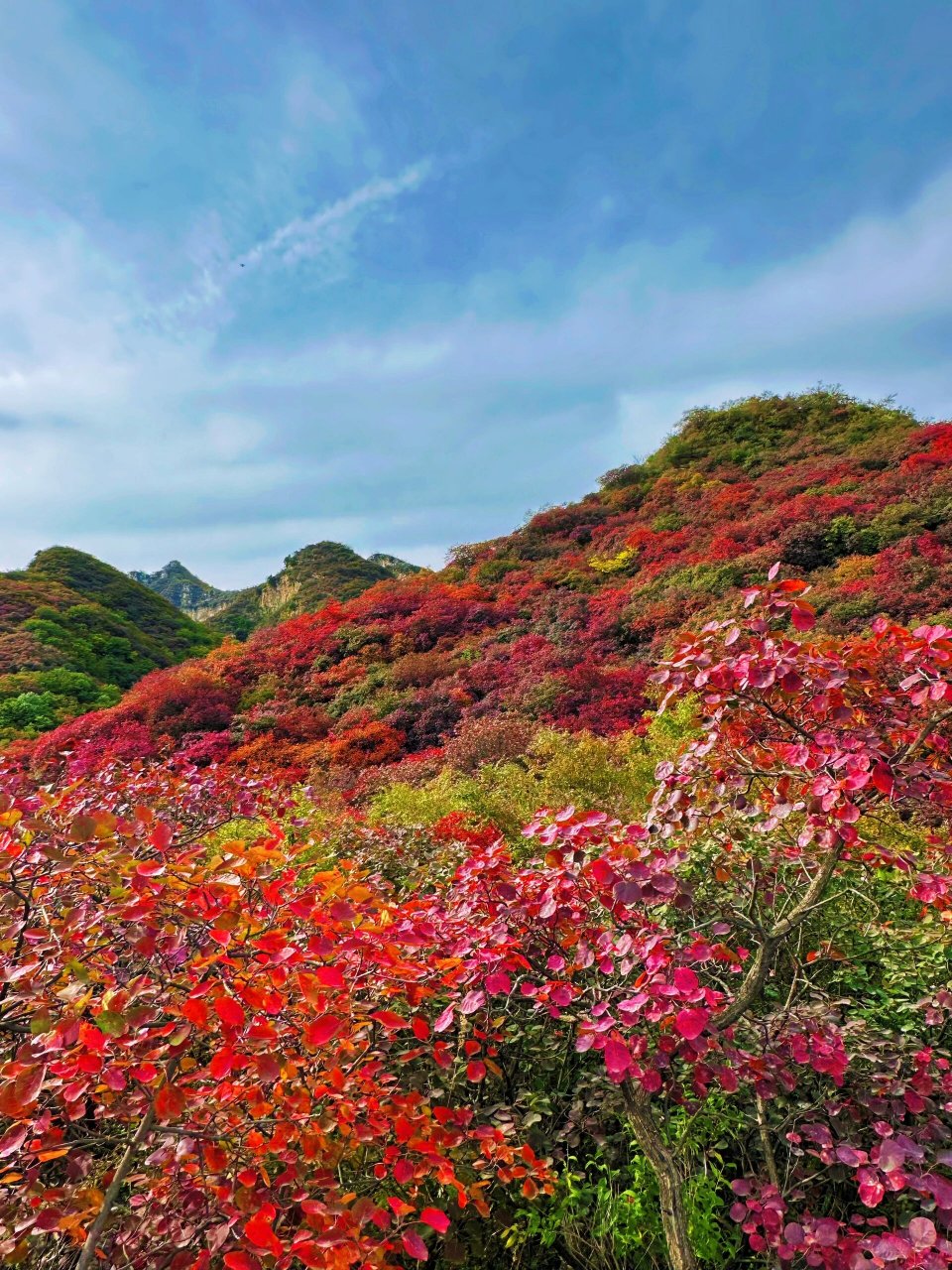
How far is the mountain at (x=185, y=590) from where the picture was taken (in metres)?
44.7

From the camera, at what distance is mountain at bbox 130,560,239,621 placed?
44.7 metres

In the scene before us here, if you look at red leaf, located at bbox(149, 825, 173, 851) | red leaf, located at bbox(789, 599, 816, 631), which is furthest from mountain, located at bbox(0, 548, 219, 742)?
red leaf, located at bbox(789, 599, 816, 631)

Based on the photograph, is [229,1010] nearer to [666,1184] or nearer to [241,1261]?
[241,1261]

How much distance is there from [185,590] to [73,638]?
98.8ft

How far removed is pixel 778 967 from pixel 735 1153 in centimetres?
69

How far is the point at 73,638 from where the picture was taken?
19.5m

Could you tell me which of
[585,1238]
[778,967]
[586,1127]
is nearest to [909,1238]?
[586,1127]

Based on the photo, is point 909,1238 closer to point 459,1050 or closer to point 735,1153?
point 735,1153

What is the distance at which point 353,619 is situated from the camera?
54.2 feet

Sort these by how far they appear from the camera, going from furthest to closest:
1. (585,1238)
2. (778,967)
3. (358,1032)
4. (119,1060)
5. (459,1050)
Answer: (778,967)
(459,1050)
(585,1238)
(358,1032)
(119,1060)

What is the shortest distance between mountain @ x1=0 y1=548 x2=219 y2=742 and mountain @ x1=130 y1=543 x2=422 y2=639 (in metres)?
3.70

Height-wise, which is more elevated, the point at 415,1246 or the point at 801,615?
the point at 801,615

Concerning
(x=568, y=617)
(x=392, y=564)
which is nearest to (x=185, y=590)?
(x=392, y=564)

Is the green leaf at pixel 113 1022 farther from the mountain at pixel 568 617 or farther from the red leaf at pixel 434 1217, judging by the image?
the mountain at pixel 568 617
